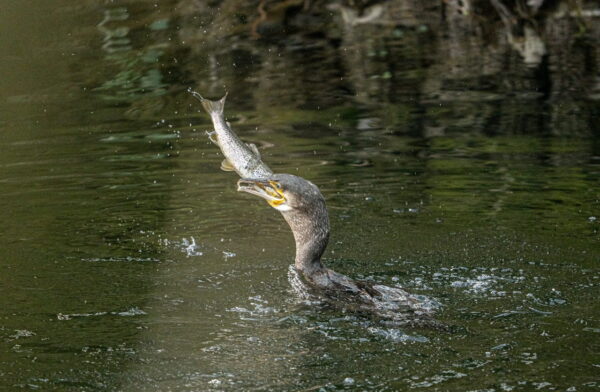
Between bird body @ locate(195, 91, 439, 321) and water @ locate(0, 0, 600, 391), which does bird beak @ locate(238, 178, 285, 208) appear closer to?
bird body @ locate(195, 91, 439, 321)

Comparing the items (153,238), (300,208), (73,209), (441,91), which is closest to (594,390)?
(300,208)

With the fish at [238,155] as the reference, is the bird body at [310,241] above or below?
below

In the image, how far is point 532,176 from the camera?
9961 millimetres

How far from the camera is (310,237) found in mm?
7113

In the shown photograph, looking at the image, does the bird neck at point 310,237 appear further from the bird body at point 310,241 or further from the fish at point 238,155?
the fish at point 238,155

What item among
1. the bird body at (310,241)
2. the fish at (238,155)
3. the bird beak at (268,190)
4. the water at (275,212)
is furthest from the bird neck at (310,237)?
the fish at (238,155)

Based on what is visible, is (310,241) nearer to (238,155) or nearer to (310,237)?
(310,237)

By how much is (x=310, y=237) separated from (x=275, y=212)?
238 centimetres

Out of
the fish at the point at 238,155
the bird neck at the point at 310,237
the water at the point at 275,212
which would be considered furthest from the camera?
the fish at the point at 238,155

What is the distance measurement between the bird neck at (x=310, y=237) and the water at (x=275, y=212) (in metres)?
0.32

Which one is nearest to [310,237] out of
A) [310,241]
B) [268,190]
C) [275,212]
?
[310,241]

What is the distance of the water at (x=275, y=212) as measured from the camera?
19.8ft

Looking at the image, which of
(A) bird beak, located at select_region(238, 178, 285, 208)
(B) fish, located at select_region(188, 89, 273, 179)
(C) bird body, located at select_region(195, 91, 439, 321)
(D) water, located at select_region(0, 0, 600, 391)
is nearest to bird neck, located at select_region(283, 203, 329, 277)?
(C) bird body, located at select_region(195, 91, 439, 321)

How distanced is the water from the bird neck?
12.5 inches
